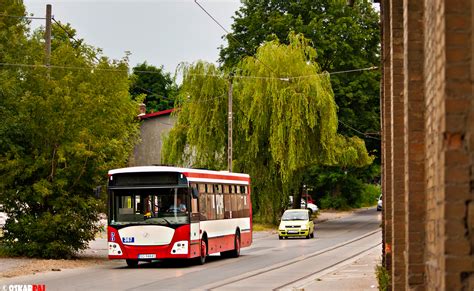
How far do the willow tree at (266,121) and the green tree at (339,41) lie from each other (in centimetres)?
1095

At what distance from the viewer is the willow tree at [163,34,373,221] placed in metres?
50.9

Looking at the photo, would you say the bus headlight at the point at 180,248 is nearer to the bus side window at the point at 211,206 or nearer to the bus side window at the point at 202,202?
the bus side window at the point at 202,202

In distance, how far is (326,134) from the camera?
51.7 m

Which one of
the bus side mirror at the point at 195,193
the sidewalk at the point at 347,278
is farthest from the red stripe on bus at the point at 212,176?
the sidewalk at the point at 347,278

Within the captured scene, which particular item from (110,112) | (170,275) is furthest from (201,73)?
(170,275)

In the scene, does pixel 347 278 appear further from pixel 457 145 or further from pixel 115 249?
pixel 457 145

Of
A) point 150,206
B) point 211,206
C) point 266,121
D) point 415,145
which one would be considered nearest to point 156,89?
point 266,121

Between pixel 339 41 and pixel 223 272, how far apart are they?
4197 cm

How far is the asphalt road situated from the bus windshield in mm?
1354

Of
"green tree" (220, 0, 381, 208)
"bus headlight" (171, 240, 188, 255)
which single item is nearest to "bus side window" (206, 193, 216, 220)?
"bus headlight" (171, 240, 188, 255)

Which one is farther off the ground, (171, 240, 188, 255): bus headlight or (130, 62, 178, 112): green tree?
(130, 62, 178, 112): green tree

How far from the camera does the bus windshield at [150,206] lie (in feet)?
89.9

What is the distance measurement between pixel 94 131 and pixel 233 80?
2397 centimetres

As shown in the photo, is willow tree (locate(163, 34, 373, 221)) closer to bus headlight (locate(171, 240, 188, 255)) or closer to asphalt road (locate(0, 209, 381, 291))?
asphalt road (locate(0, 209, 381, 291))
